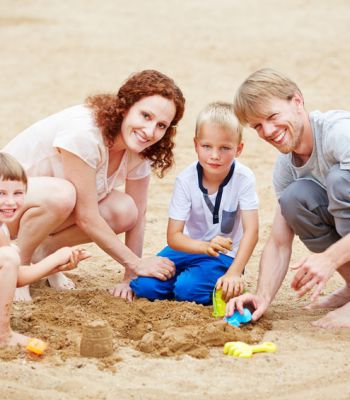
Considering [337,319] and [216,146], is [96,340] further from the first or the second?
[216,146]

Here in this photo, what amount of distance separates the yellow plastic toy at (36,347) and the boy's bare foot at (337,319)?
1.35 metres

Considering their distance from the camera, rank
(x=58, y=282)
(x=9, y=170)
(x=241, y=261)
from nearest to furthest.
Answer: (x=9, y=170)
(x=241, y=261)
(x=58, y=282)

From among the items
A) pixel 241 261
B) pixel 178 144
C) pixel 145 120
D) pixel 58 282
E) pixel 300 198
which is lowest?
pixel 58 282

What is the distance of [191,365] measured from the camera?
3.84 meters

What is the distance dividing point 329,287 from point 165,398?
1.97 m

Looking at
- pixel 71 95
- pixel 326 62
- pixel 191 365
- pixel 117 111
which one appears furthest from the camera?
pixel 326 62

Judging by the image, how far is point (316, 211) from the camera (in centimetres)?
459

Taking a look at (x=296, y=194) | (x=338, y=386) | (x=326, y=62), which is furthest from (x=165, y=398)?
(x=326, y=62)

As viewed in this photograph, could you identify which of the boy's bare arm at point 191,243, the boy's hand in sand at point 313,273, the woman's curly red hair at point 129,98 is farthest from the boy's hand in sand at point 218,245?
the woman's curly red hair at point 129,98

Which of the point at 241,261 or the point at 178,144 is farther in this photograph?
the point at 178,144

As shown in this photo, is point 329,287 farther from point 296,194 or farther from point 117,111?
point 117,111

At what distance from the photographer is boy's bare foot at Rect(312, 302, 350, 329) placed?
4.38 m

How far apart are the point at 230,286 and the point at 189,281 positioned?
0.34 metres

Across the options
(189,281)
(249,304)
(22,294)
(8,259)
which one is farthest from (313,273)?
(22,294)
